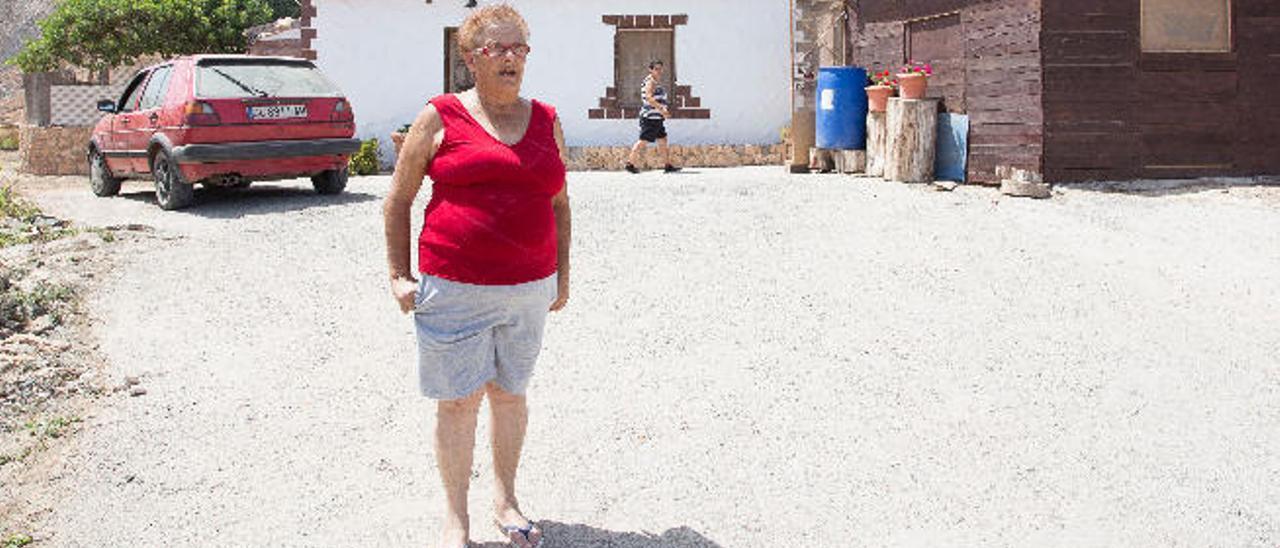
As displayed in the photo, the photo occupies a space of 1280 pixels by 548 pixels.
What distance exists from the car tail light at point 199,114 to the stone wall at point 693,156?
848 centimetres

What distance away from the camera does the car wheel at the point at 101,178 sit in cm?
1248

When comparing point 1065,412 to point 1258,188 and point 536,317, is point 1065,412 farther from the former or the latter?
point 1258,188

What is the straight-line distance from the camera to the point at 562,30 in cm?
Result: 1870

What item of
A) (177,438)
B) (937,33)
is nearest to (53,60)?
(937,33)

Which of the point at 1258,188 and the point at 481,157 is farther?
the point at 1258,188

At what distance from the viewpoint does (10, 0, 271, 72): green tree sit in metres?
20.7

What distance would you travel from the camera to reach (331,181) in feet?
38.8

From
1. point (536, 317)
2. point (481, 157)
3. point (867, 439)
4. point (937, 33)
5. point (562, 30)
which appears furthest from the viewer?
point (562, 30)

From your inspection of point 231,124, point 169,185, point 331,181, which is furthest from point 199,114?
point 331,181

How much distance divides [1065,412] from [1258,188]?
7886 mm

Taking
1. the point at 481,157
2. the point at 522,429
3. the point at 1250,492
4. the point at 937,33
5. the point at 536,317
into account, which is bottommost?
the point at 1250,492

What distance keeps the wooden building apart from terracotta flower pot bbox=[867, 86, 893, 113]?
912 millimetres

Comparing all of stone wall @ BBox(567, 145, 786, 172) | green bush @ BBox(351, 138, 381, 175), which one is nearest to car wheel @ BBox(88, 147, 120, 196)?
green bush @ BBox(351, 138, 381, 175)

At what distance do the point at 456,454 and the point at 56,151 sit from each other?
16.0 m
